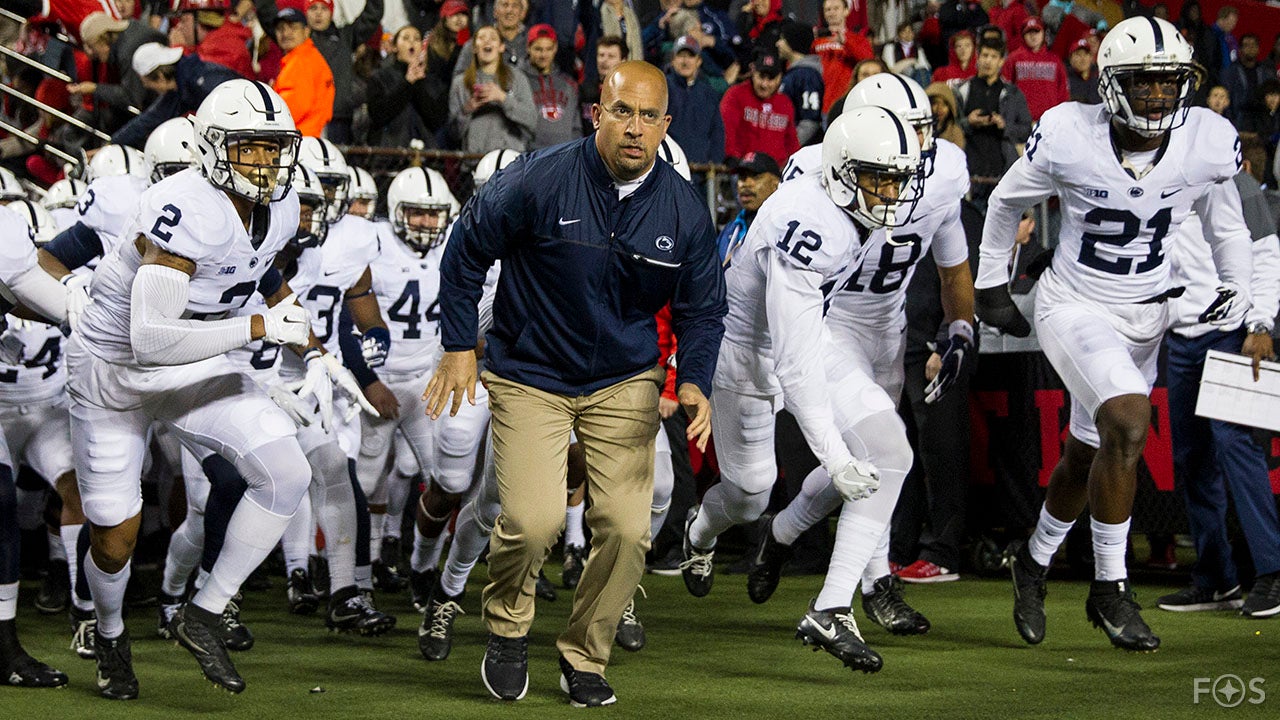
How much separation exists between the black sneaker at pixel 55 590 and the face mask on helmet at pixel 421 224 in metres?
2.15

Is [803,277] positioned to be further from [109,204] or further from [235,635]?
[109,204]

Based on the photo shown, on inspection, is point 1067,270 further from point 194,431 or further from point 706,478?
point 706,478

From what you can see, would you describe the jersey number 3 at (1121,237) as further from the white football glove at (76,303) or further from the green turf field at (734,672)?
the white football glove at (76,303)

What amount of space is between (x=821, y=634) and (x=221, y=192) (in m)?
2.39

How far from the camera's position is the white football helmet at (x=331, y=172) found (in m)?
7.00

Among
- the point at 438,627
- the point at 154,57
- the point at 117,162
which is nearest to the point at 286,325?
the point at 438,627

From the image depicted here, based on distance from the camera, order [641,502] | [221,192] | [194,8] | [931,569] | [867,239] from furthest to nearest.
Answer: [194,8]
[931,569]
[867,239]
[221,192]
[641,502]

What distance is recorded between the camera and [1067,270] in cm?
582

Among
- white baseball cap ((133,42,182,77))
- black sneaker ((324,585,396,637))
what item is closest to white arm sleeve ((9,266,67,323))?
black sneaker ((324,585,396,637))

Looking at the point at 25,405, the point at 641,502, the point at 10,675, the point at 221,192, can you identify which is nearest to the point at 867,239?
the point at 641,502

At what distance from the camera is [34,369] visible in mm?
6809

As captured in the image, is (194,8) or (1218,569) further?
(194,8)

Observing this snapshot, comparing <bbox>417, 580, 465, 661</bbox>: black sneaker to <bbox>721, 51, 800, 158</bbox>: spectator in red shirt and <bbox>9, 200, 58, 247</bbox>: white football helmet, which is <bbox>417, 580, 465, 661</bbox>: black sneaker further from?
<bbox>721, 51, 800, 158</bbox>: spectator in red shirt

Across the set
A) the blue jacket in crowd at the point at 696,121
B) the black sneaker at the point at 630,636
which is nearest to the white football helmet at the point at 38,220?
Result: the black sneaker at the point at 630,636
